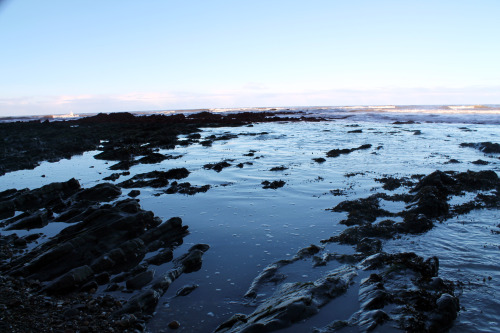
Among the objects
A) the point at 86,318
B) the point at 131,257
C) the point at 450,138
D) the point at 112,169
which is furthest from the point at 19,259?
the point at 450,138

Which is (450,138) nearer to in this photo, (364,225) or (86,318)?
(364,225)

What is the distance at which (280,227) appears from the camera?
902 centimetres

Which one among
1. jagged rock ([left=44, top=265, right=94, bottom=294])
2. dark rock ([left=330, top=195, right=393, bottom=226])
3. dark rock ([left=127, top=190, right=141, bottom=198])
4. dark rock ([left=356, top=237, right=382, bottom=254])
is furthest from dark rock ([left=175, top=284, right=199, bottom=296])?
dark rock ([left=127, top=190, right=141, bottom=198])

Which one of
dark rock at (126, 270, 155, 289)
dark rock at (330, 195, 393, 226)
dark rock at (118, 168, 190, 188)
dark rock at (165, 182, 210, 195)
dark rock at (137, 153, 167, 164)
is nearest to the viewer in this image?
dark rock at (126, 270, 155, 289)

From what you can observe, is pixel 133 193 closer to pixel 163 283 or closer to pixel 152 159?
pixel 163 283

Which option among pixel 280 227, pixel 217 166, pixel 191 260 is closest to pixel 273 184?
pixel 280 227

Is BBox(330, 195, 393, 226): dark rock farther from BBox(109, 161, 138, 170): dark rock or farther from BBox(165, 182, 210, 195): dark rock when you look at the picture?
BBox(109, 161, 138, 170): dark rock

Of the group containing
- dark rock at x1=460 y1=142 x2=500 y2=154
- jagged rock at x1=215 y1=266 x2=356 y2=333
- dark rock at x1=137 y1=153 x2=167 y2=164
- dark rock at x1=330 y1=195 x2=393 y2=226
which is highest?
dark rock at x1=460 y1=142 x2=500 y2=154

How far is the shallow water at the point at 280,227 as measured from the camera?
17.7ft

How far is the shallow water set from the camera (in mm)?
5395

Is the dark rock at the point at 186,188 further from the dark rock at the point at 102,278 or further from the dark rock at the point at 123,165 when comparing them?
the dark rock at the point at 102,278

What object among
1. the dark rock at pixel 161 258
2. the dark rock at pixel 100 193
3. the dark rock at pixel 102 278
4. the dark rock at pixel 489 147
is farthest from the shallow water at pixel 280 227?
the dark rock at pixel 489 147

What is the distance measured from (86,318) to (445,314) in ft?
19.0

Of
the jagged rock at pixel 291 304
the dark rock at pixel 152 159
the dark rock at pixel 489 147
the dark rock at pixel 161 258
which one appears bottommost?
the dark rock at pixel 161 258
